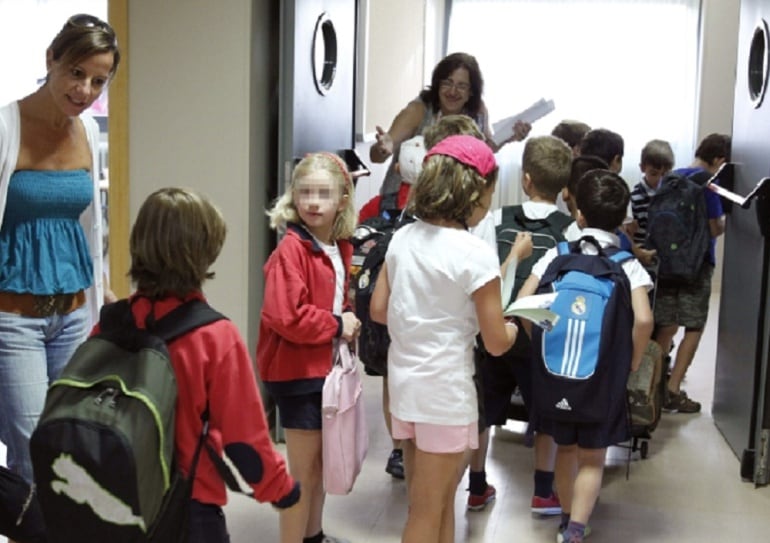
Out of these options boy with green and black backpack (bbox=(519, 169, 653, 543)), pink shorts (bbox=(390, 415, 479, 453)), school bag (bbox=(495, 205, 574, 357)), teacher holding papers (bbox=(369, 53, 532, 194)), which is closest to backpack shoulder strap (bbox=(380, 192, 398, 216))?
teacher holding papers (bbox=(369, 53, 532, 194))

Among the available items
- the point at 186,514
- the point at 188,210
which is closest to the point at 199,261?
the point at 188,210

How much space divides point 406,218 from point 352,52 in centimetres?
203

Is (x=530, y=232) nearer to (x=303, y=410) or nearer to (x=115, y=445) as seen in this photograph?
(x=303, y=410)

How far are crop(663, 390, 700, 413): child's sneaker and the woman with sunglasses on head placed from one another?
3.23 metres

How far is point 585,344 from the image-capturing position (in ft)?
9.68

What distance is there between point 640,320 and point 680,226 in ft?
5.27

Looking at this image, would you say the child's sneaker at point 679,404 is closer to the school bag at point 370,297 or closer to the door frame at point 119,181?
the school bag at point 370,297

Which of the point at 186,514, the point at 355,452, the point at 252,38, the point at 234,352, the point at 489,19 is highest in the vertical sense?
the point at 489,19

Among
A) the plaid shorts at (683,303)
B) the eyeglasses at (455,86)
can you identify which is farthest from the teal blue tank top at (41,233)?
the plaid shorts at (683,303)

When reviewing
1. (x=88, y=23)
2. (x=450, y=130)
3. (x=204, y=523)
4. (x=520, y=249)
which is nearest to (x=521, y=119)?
(x=450, y=130)

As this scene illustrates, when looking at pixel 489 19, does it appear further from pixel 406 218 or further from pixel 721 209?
pixel 406 218

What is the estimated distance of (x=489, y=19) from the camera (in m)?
8.90

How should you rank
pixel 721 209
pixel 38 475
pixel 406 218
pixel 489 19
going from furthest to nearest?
1. pixel 489 19
2. pixel 721 209
3. pixel 406 218
4. pixel 38 475

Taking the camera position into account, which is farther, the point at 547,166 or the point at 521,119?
the point at 521,119
